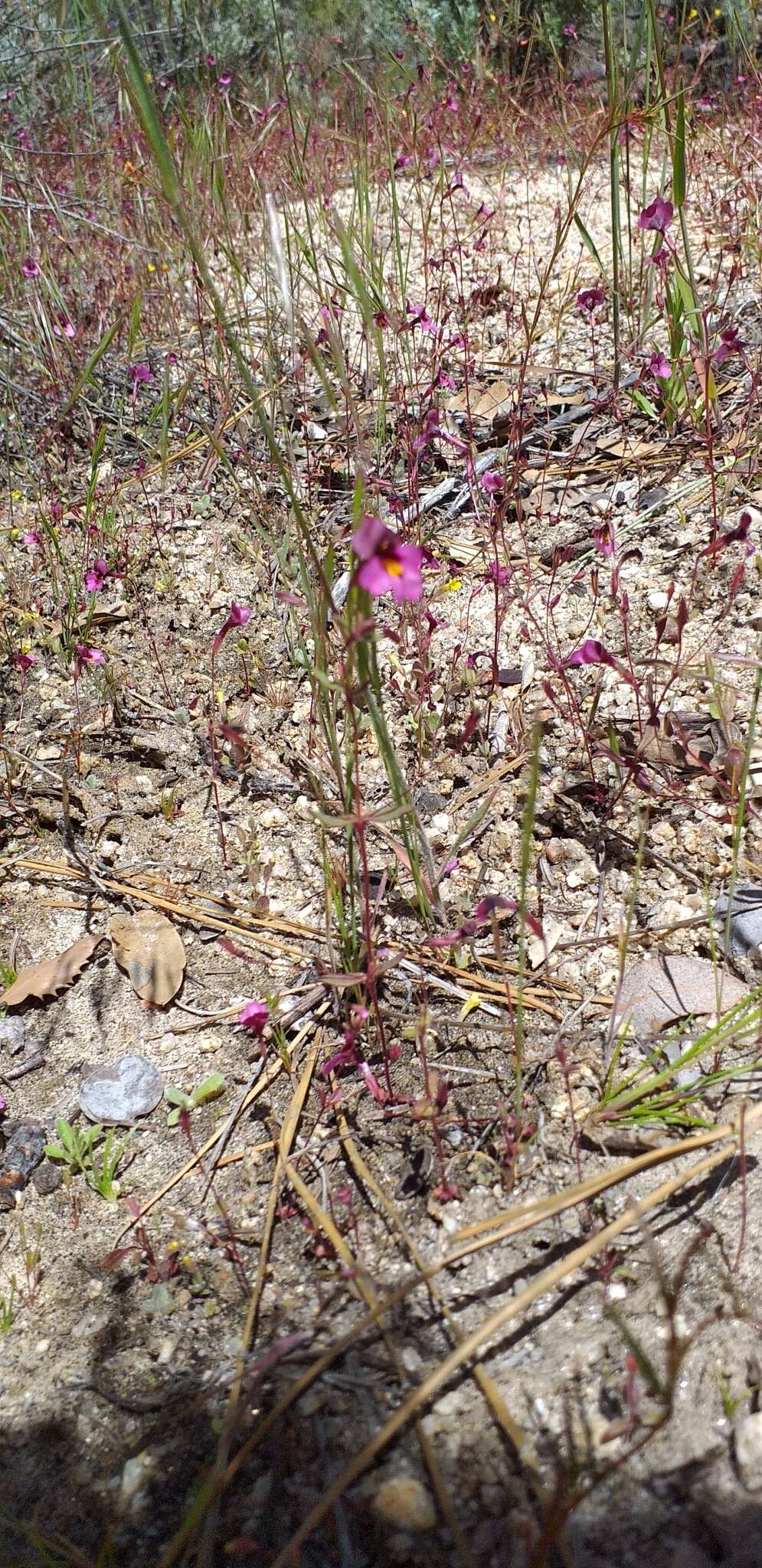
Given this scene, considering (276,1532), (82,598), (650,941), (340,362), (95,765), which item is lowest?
(276,1532)

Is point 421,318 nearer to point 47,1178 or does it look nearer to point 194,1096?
point 194,1096

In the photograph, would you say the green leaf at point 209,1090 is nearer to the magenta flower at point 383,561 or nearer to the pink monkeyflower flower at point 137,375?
the magenta flower at point 383,561

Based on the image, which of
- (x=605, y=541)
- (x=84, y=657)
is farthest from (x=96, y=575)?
(x=605, y=541)

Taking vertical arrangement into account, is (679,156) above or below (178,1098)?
above

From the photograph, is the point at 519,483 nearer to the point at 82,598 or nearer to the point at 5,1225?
the point at 82,598

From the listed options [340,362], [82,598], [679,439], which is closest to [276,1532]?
[340,362]

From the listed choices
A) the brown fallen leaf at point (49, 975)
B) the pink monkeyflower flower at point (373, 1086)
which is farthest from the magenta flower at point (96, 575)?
the pink monkeyflower flower at point (373, 1086)
